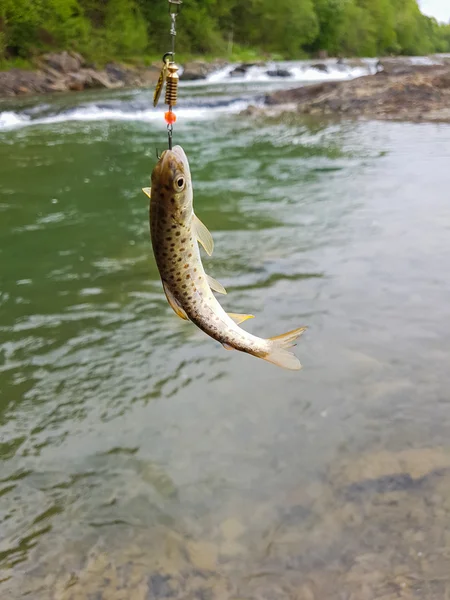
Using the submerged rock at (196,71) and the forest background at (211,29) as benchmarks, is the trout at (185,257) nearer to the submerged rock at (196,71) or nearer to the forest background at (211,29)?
the submerged rock at (196,71)

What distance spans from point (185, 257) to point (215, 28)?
251 feet

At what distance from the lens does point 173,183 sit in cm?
200

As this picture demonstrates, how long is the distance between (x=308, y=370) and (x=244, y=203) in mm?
6178

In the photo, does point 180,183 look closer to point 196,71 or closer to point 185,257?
point 185,257

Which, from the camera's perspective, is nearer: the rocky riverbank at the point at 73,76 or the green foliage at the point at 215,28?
the rocky riverbank at the point at 73,76

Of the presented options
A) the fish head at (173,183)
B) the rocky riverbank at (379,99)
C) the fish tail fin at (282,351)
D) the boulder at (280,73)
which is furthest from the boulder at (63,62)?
the fish head at (173,183)

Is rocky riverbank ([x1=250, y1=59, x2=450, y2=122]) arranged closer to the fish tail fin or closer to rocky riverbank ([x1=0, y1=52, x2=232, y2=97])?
rocky riverbank ([x1=0, y1=52, x2=232, y2=97])

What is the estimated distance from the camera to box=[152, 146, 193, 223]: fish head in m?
1.96

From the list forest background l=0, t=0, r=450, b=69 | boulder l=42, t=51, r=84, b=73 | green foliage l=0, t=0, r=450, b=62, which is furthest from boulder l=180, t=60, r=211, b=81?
boulder l=42, t=51, r=84, b=73

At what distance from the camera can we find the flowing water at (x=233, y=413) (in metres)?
3.83

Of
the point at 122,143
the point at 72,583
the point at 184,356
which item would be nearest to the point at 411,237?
the point at 184,356

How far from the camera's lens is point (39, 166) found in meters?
Answer: 15.2

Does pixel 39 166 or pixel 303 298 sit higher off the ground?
pixel 39 166

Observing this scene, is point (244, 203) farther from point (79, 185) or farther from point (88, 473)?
point (88, 473)
